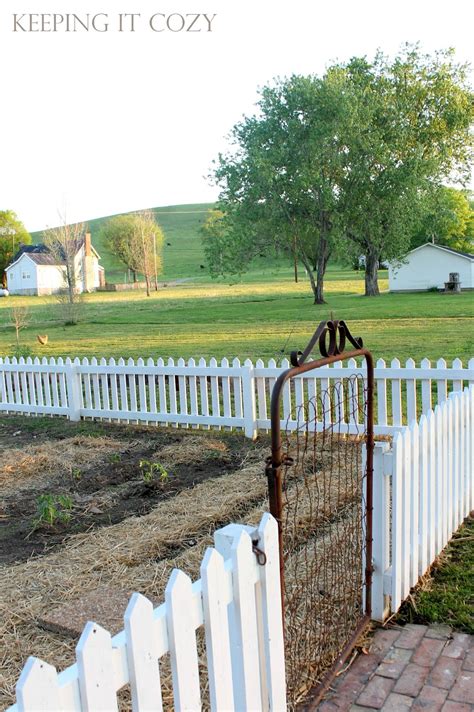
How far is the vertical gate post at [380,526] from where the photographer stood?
347 centimetres

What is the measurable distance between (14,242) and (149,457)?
81977mm

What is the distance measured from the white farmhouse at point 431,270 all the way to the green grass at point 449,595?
134 ft

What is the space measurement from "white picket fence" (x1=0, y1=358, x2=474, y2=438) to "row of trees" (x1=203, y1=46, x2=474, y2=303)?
24843 millimetres

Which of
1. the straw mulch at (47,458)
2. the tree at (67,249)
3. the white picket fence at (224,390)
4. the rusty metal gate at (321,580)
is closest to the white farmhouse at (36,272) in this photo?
the tree at (67,249)

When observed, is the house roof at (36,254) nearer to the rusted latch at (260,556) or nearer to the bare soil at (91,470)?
the bare soil at (91,470)

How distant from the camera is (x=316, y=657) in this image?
120 inches

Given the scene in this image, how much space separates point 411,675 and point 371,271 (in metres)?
38.1

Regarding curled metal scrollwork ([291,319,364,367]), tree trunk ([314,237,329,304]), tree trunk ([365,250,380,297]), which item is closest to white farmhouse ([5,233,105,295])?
tree trunk ([365,250,380,297])

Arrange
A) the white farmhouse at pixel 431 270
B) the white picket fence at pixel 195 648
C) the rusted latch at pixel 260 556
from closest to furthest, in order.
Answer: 1. the white picket fence at pixel 195 648
2. the rusted latch at pixel 260 556
3. the white farmhouse at pixel 431 270

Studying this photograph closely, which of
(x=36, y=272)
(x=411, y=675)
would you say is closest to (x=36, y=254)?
(x=36, y=272)

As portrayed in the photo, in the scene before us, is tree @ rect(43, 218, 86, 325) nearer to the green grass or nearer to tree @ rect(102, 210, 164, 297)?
tree @ rect(102, 210, 164, 297)

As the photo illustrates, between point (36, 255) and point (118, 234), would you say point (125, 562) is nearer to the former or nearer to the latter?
point (36, 255)

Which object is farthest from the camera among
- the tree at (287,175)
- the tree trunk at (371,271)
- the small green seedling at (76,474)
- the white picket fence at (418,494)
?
the tree trunk at (371,271)

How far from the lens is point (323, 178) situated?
3506cm
